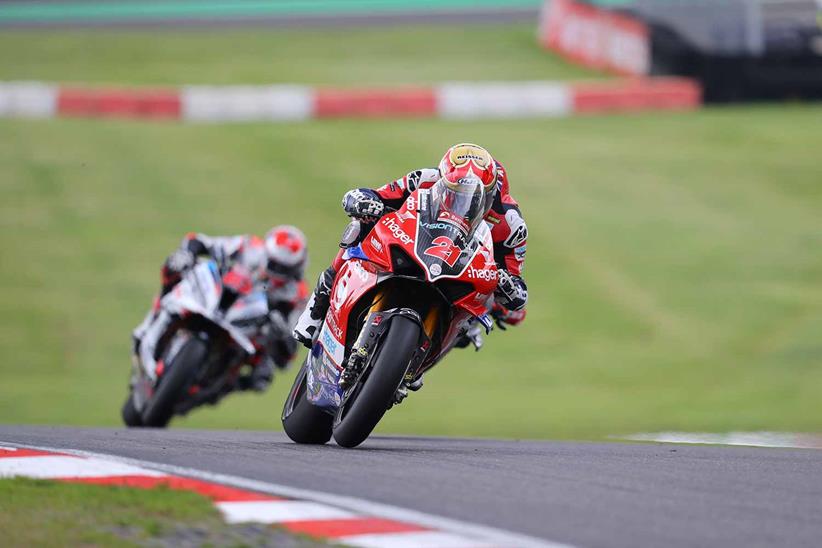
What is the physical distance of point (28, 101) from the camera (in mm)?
22094

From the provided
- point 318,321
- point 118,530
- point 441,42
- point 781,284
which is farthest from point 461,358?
point 441,42

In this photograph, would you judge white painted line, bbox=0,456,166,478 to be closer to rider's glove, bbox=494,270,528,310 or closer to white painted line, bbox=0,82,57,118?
rider's glove, bbox=494,270,528,310

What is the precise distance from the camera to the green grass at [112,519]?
15.1 ft

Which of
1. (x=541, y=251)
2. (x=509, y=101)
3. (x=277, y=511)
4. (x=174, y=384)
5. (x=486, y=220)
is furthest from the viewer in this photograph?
(x=509, y=101)

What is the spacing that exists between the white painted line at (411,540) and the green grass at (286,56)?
70.6ft

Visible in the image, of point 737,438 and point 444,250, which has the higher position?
point 444,250

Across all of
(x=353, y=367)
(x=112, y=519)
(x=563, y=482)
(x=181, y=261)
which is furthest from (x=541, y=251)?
(x=112, y=519)

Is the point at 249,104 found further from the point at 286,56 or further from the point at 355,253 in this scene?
the point at 355,253

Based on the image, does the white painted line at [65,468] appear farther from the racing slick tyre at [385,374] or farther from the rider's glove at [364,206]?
the rider's glove at [364,206]

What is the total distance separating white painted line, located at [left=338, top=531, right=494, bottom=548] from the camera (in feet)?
14.9

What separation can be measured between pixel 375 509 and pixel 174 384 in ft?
17.5

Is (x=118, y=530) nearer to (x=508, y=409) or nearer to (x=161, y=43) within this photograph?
(x=508, y=409)

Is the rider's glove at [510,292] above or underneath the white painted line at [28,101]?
above

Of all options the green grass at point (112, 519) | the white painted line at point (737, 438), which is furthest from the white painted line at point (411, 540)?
the white painted line at point (737, 438)
